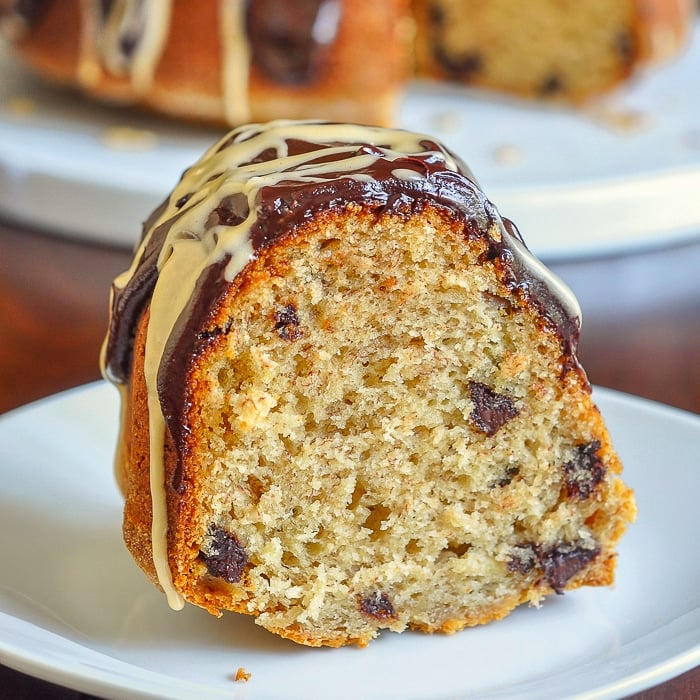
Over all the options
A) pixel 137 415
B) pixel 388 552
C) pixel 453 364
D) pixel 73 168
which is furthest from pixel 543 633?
pixel 73 168

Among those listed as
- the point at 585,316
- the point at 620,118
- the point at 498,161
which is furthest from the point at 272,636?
the point at 620,118

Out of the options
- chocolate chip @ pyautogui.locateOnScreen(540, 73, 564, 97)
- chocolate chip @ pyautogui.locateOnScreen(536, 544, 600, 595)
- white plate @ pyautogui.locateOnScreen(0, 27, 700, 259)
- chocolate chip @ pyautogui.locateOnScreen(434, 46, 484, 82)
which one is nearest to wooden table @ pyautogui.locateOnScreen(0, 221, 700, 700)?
white plate @ pyautogui.locateOnScreen(0, 27, 700, 259)

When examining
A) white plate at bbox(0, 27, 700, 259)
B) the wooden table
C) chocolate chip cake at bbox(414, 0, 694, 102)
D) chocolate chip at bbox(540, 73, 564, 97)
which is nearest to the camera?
the wooden table

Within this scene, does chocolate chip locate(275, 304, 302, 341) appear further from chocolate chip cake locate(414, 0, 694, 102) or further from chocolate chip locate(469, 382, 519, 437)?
chocolate chip cake locate(414, 0, 694, 102)

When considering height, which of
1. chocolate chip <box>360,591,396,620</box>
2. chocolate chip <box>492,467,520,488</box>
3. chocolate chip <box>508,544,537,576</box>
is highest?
chocolate chip <box>492,467,520,488</box>

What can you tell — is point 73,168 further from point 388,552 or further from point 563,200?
point 388,552

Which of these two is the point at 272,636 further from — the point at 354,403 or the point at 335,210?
the point at 335,210
